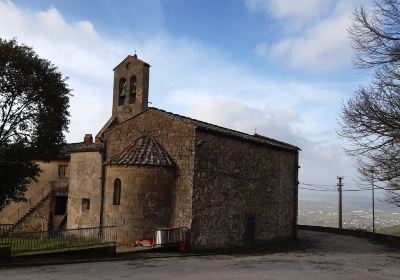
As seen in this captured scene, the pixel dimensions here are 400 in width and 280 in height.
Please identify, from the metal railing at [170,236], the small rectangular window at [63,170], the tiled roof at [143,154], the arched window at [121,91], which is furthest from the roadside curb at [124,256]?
the small rectangular window at [63,170]

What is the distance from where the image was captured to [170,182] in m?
22.5

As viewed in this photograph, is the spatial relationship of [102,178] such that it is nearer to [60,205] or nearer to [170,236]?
[170,236]

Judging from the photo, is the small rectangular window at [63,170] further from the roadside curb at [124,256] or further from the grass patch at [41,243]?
the roadside curb at [124,256]

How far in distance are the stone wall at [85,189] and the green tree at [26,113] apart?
8.79 ft

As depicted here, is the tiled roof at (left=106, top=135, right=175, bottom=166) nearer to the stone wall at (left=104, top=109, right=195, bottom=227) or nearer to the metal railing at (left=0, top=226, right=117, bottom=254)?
the stone wall at (left=104, top=109, right=195, bottom=227)

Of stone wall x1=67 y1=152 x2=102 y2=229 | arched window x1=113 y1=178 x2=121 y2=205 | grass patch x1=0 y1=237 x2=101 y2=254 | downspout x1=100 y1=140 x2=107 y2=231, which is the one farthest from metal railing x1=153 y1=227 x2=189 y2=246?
stone wall x1=67 y1=152 x2=102 y2=229

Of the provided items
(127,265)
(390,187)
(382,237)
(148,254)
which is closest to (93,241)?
(148,254)

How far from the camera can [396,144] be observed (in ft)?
50.9

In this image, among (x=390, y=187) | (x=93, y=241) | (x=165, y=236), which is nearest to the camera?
(x=390, y=187)

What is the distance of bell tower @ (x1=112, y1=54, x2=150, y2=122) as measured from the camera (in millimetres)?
30125

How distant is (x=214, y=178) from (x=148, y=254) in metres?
5.68

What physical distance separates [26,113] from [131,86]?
30.9ft

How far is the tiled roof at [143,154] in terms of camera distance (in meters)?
21.9

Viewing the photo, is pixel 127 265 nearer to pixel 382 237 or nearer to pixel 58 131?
pixel 58 131
